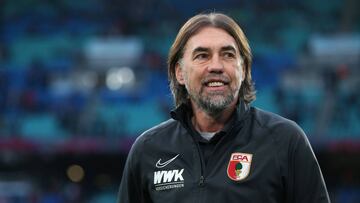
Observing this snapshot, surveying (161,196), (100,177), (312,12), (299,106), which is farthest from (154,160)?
(312,12)

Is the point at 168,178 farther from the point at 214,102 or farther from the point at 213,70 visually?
the point at 213,70

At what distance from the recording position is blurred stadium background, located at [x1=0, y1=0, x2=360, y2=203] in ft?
66.4

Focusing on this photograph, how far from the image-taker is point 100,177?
2230cm

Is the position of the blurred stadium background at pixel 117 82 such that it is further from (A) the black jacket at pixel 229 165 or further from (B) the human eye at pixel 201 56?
(B) the human eye at pixel 201 56

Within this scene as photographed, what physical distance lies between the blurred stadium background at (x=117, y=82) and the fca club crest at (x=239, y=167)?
16.8 m

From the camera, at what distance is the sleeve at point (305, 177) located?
2910 mm

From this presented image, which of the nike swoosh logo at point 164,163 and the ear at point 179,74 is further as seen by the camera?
the ear at point 179,74

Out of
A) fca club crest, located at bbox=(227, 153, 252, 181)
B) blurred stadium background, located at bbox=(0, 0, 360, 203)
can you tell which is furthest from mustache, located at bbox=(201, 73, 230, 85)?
blurred stadium background, located at bbox=(0, 0, 360, 203)

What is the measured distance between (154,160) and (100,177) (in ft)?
63.3

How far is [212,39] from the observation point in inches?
123

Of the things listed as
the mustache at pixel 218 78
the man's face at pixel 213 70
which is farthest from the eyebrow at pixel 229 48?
the mustache at pixel 218 78

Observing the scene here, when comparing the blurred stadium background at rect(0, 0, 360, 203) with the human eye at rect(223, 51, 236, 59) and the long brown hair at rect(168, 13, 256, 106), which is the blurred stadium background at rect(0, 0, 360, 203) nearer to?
the long brown hair at rect(168, 13, 256, 106)

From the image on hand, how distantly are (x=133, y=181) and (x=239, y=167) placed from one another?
516 millimetres

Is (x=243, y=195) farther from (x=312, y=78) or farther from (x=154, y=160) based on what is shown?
(x=312, y=78)
